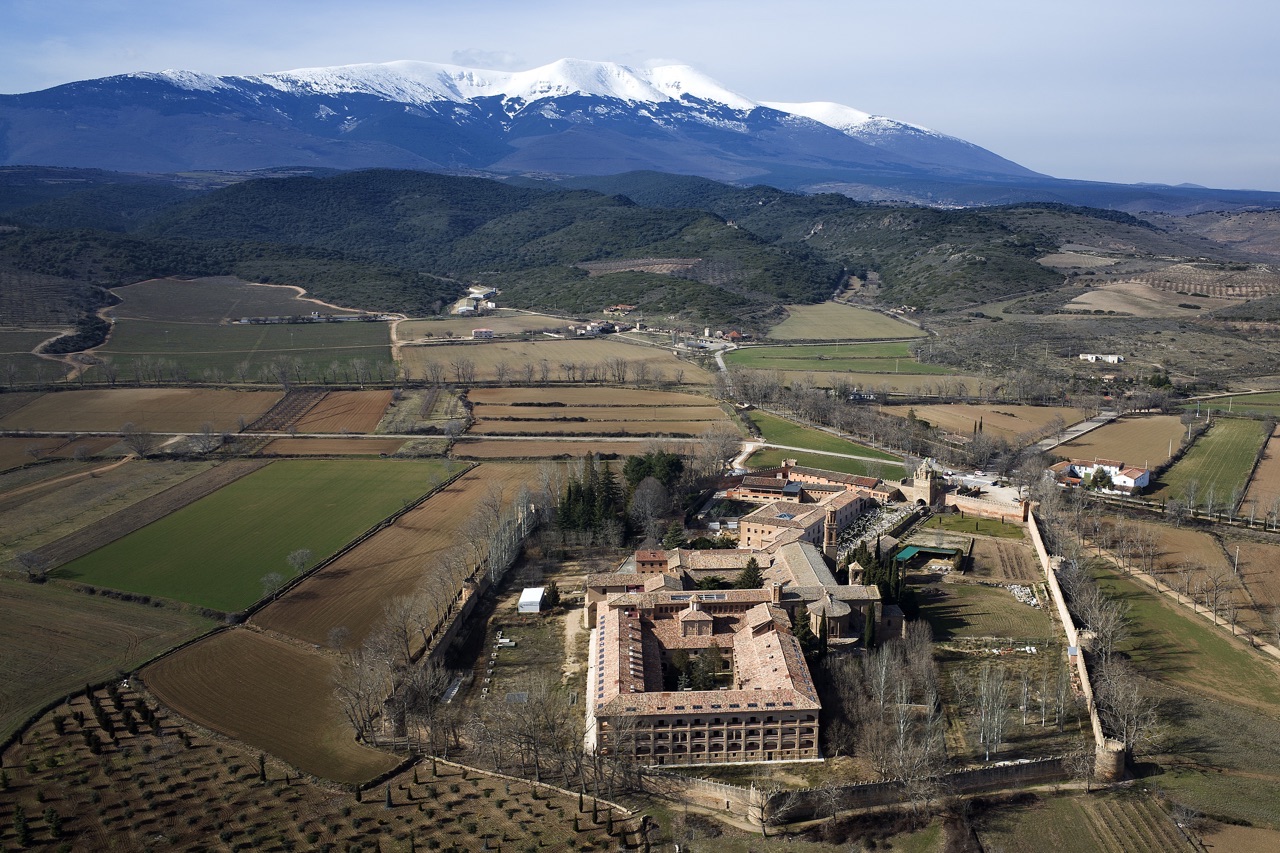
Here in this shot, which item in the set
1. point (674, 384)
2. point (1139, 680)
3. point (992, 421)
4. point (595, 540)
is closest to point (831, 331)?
point (674, 384)

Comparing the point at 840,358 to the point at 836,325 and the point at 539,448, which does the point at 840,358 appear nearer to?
the point at 836,325

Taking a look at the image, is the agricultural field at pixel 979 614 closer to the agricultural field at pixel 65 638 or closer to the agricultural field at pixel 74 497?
the agricultural field at pixel 65 638

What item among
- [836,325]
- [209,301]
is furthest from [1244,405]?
[209,301]

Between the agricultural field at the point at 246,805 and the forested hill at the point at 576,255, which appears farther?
the forested hill at the point at 576,255

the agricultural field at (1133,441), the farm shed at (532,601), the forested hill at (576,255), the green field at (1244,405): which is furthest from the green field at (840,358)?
the farm shed at (532,601)

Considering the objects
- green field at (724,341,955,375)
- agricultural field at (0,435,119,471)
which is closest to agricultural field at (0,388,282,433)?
agricultural field at (0,435,119,471)

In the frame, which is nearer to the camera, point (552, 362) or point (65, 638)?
point (65, 638)
